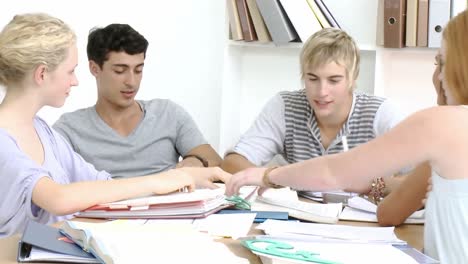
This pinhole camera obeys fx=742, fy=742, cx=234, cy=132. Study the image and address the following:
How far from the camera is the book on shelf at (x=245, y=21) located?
3.42 meters

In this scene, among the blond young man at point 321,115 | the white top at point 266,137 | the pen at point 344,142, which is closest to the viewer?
the pen at point 344,142

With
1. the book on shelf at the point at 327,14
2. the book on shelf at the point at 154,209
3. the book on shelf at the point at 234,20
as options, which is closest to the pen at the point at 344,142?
the book on shelf at the point at 154,209

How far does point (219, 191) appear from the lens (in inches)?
78.4

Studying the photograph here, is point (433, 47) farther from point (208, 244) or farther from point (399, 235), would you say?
point (208, 244)

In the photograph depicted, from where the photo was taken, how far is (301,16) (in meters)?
3.33

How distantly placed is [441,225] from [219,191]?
747 millimetres

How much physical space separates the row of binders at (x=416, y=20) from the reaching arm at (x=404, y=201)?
1.60 meters

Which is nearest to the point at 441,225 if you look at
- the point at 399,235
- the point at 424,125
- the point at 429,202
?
the point at 429,202

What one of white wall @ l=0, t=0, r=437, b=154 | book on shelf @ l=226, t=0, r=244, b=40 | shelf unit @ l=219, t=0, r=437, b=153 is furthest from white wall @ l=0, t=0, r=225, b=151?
book on shelf @ l=226, t=0, r=244, b=40

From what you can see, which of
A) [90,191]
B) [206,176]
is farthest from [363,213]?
[90,191]

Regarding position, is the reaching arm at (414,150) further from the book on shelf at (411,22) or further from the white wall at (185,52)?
the white wall at (185,52)

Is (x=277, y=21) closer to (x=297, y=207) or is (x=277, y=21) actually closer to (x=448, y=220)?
(x=297, y=207)

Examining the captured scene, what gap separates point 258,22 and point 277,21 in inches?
4.3

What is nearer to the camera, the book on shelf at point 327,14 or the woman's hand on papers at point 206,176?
the woman's hand on papers at point 206,176
